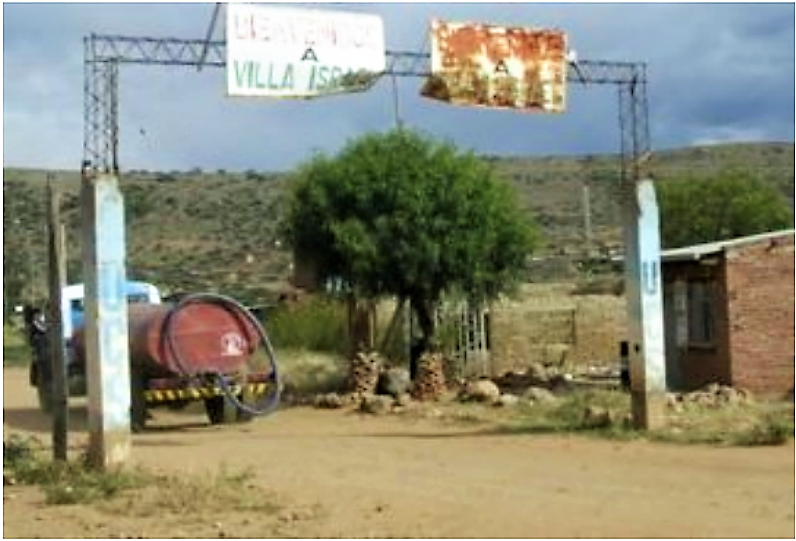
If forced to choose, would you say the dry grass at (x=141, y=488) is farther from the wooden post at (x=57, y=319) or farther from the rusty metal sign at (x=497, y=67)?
the rusty metal sign at (x=497, y=67)

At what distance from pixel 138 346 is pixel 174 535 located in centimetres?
1175

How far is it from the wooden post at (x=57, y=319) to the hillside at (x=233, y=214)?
1604 inches

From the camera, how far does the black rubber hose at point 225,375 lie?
2223 centimetres

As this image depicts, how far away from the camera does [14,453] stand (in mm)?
16453

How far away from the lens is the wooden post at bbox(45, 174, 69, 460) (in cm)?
1542

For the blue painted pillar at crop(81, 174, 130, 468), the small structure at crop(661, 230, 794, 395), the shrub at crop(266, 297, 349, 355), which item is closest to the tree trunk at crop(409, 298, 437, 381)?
the small structure at crop(661, 230, 794, 395)

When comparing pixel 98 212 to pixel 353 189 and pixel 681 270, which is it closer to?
pixel 353 189

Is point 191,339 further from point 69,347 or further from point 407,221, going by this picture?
point 407,221

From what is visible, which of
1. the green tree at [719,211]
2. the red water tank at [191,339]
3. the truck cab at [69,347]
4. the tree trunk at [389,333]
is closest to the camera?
the red water tank at [191,339]

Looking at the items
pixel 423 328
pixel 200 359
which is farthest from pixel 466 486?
pixel 423 328

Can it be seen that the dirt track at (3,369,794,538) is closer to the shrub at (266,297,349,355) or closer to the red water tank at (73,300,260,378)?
the red water tank at (73,300,260,378)

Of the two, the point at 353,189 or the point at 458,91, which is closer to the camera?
the point at 458,91

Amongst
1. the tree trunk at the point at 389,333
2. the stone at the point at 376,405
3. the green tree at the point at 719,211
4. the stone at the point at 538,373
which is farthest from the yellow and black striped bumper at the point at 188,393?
the green tree at the point at 719,211

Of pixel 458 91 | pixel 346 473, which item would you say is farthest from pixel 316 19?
pixel 346 473
